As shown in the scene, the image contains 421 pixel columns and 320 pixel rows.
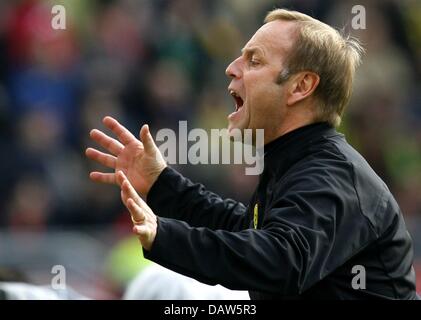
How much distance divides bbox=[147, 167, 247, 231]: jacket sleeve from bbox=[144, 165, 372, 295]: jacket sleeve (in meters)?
0.89

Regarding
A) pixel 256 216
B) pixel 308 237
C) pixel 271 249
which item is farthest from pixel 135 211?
pixel 256 216

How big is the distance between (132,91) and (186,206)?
5775 mm

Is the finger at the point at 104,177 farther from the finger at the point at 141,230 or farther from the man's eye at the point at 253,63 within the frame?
the finger at the point at 141,230

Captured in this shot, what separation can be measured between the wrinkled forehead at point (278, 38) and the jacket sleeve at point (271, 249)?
0.68m

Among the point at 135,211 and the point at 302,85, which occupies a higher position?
the point at 302,85

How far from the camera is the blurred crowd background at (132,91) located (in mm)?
9156

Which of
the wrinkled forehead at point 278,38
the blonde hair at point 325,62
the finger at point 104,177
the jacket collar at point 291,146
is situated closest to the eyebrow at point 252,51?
the wrinkled forehead at point 278,38

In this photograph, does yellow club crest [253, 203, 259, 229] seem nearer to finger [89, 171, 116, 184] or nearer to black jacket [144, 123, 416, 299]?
black jacket [144, 123, 416, 299]

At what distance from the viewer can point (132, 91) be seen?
9.94m

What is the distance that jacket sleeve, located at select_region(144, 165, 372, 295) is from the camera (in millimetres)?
3205

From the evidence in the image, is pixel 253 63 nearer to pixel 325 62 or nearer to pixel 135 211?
pixel 325 62

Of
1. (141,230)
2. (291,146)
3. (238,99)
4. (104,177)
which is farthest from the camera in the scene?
(104,177)

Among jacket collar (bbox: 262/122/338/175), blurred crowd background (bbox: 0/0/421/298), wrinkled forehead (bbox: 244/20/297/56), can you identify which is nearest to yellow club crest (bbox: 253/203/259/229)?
jacket collar (bbox: 262/122/338/175)

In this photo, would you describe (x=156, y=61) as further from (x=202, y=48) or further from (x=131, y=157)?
(x=131, y=157)
